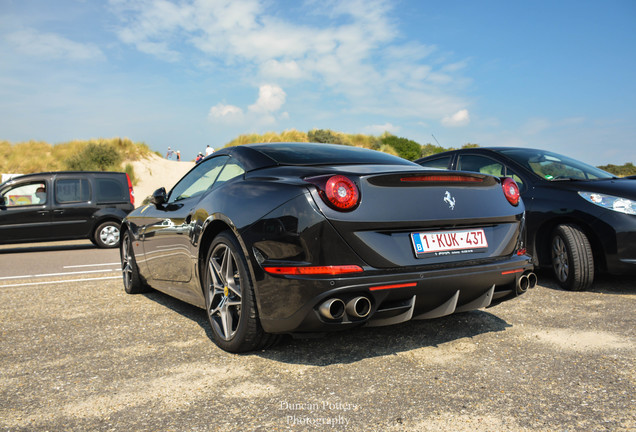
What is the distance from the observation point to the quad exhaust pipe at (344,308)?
283 centimetres

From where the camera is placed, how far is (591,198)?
520 cm

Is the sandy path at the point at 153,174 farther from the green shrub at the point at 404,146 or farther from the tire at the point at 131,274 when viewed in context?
the tire at the point at 131,274

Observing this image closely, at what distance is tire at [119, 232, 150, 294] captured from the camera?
217 inches

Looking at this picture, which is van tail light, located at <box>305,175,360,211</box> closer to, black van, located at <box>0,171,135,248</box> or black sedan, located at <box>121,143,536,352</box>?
black sedan, located at <box>121,143,536,352</box>

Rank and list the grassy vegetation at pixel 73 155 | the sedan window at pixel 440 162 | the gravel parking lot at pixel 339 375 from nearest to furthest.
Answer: the gravel parking lot at pixel 339 375 → the sedan window at pixel 440 162 → the grassy vegetation at pixel 73 155

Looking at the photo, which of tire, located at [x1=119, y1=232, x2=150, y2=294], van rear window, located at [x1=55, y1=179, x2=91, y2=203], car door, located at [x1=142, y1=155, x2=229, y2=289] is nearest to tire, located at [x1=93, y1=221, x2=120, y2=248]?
van rear window, located at [x1=55, y1=179, x2=91, y2=203]

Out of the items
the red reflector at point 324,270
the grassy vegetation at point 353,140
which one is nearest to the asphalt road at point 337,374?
the red reflector at point 324,270

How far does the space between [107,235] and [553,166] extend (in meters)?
9.47

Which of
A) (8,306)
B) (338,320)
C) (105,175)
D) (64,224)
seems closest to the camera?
(338,320)

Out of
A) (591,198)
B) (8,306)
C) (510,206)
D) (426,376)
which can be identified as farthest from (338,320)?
(8,306)

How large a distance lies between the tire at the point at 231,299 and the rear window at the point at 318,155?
2.24ft

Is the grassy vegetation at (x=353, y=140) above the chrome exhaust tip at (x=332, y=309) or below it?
above

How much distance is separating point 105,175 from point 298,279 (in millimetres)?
10763

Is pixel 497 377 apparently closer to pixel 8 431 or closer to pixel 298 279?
pixel 298 279
